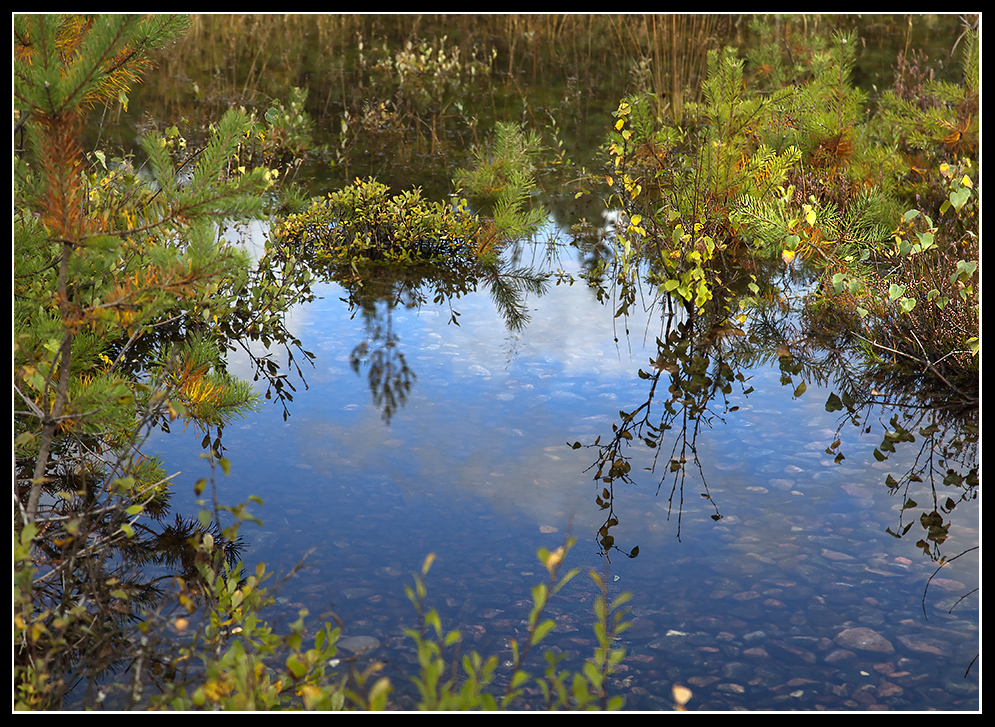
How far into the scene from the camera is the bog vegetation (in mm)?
2301

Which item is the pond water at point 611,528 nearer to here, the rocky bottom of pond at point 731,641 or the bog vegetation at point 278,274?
the rocky bottom of pond at point 731,641

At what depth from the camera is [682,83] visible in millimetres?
9016

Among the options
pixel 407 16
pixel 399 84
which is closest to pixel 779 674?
pixel 399 84

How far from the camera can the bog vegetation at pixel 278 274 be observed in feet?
7.55

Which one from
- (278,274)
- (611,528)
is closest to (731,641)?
(611,528)

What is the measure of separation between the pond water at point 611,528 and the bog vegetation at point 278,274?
A: 13 centimetres

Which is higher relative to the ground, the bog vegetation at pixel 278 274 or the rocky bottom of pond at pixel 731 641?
the bog vegetation at pixel 278 274

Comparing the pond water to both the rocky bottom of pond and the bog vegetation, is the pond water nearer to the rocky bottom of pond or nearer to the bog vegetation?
the rocky bottom of pond

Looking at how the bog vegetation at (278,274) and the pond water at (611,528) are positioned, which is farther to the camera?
the pond water at (611,528)

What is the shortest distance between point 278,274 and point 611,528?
369cm

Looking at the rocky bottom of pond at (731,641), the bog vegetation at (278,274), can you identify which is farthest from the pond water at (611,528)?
the bog vegetation at (278,274)

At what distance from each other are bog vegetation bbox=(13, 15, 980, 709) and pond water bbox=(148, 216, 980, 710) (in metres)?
0.13

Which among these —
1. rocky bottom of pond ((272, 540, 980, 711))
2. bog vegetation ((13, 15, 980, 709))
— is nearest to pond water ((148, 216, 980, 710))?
rocky bottom of pond ((272, 540, 980, 711))
